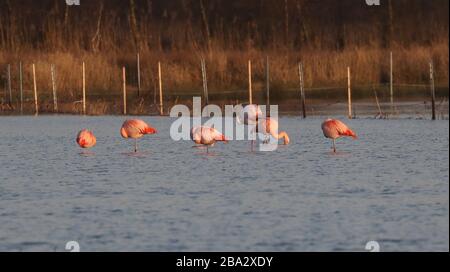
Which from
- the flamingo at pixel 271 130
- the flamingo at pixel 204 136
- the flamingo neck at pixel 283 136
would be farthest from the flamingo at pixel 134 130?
the flamingo neck at pixel 283 136


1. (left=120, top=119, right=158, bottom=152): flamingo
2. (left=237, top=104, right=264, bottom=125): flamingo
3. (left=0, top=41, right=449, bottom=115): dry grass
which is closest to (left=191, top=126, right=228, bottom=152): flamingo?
(left=120, top=119, right=158, bottom=152): flamingo

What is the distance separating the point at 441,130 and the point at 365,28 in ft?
121

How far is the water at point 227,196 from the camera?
1241cm

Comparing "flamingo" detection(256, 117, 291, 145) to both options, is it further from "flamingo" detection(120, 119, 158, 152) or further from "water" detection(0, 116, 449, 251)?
"flamingo" detection(120, 119, 158, 152)

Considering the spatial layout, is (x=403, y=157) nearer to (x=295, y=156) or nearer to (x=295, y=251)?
(x=295, y=156)

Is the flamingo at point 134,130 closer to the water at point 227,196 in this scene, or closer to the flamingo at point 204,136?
the water at point 227,196

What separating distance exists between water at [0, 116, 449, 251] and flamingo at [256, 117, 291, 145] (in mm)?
264

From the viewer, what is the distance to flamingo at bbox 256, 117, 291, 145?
903 inches

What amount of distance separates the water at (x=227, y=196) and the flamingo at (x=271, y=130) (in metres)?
0.26

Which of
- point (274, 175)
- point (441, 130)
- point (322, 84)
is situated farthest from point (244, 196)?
point (322, 84)

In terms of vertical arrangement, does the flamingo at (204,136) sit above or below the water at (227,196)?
above

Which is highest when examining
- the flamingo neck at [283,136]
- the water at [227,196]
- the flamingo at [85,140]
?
the flamingo at [85,140]

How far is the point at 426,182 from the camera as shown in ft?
55.0

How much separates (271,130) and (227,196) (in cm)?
759
